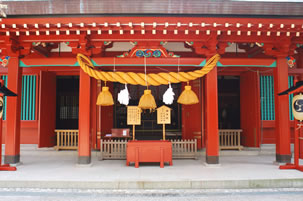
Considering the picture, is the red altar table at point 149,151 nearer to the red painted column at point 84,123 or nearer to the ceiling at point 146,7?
the red painted column at point 84,123

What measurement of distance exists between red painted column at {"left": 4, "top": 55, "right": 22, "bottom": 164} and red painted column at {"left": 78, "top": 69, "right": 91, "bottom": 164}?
1.77 m

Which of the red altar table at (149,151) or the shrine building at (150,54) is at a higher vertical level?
the shrine building at (150,54)

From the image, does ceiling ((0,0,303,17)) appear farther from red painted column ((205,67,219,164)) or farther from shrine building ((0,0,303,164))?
red painted column ((205,67,219,164))

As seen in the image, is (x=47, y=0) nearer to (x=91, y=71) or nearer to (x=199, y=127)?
(x=91, y=71)

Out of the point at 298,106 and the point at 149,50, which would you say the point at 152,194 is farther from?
the point at 298,106

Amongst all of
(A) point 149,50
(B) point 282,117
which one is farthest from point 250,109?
(A) point 149,50

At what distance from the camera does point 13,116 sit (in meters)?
6.28

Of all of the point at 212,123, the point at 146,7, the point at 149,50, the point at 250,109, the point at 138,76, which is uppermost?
the point at 146,7

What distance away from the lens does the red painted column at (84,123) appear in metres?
6.12

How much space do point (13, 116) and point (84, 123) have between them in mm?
1973

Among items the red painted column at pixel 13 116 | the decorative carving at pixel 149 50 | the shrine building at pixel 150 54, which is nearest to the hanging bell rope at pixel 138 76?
the shrine building at pixel 150 54

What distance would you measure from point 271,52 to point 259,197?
399 centimetres

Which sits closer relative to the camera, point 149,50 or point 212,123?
point 212,123

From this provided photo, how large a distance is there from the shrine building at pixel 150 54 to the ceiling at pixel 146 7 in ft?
0.07
